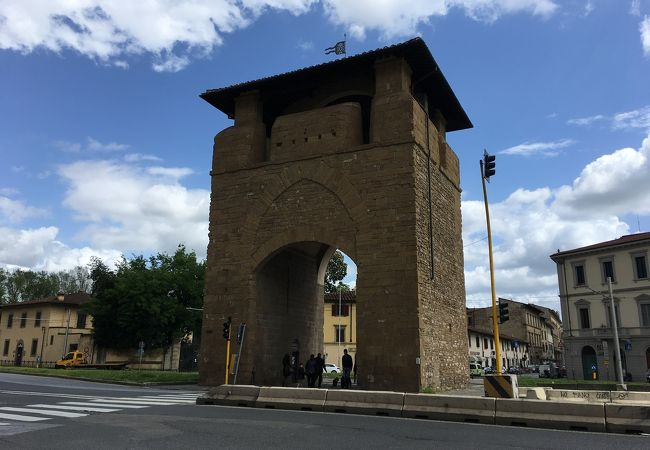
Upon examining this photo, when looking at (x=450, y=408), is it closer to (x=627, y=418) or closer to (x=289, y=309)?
(x=627, y=418)

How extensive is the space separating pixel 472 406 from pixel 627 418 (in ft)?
8.97

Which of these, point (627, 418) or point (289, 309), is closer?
point (627, 418)

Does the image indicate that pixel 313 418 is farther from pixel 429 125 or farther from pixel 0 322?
pixel 0 322

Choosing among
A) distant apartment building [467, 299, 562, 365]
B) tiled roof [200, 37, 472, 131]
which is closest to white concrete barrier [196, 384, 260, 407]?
tiled roof [200, 37, 472, 131]

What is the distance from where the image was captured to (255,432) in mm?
8414

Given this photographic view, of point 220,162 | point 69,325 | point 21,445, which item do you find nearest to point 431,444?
point 21,445

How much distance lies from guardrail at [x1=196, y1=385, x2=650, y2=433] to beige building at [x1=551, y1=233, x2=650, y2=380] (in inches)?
1286

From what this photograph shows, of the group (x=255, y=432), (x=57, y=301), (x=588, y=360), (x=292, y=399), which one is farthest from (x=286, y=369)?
(x=57, y=301)

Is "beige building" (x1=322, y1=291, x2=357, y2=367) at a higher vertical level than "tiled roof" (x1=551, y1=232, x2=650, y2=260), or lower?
lower

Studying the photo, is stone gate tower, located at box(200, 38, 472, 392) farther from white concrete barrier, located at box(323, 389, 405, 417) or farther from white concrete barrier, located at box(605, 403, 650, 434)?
white concrete barrier, located at box(605, 403, 650, 434)

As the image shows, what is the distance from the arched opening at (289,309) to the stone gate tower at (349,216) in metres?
0.08

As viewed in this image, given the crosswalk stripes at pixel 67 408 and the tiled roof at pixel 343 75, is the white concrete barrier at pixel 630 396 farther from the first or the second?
the tiled roof at pixel 343 75

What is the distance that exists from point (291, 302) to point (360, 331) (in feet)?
19.2

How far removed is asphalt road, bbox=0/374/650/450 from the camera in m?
7.49
